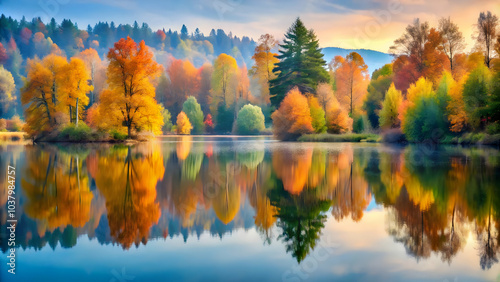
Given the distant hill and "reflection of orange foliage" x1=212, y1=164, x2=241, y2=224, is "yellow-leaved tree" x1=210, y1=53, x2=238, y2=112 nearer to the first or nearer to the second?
the distant hill

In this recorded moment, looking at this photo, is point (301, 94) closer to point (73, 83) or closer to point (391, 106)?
point (391, 106)

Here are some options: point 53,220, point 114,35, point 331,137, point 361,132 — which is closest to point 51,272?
point 53,220

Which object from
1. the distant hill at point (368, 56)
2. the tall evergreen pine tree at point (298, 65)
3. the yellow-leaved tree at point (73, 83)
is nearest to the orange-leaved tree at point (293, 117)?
the tall evergreen pine tree at point (298, 65)

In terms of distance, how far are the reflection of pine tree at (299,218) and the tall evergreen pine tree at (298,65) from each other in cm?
3948

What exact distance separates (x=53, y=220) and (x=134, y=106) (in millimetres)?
28569

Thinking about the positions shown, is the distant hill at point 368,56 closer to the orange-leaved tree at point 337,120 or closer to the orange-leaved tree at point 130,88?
the orange-leaved tree at point 337,120

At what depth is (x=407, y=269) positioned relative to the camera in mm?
4285

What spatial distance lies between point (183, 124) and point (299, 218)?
6260 cm

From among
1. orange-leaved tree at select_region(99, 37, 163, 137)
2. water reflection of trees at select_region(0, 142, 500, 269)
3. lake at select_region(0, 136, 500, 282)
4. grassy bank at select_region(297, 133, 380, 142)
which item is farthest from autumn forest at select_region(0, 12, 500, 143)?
lake at select_region(0, 136, 500, 282)

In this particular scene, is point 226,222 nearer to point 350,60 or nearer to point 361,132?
point 361,132

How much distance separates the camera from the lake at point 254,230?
425 cm

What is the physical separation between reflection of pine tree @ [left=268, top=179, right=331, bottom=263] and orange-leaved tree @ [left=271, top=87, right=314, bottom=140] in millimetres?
31997

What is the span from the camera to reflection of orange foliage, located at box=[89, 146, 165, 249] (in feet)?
18.4

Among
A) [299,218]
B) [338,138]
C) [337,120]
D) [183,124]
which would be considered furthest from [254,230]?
[183,124]
